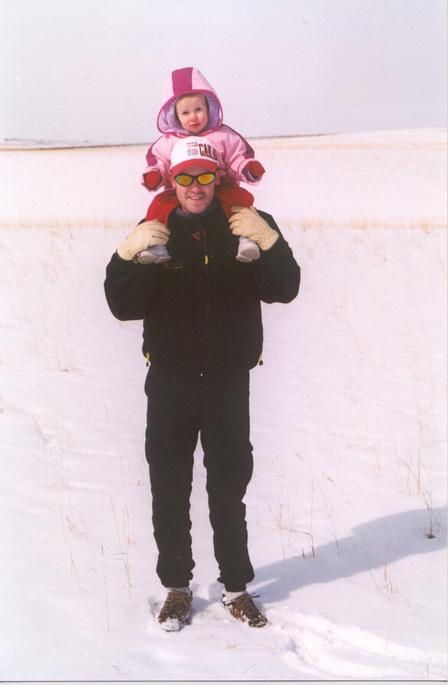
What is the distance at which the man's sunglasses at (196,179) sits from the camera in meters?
3.07

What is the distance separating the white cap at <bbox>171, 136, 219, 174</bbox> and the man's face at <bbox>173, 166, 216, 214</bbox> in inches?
1.0

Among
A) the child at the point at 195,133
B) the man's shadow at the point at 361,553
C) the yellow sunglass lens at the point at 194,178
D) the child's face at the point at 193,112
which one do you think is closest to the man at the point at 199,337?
the yellow sunglass lens at the point at 194,178

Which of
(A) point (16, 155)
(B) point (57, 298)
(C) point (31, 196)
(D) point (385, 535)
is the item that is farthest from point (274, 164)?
(D) point (385, 535)

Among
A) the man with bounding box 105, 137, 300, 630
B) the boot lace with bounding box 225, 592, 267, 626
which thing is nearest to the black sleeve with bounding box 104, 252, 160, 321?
the man with bounding box 105, 137, 300, 630

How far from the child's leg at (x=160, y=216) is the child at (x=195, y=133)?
0.19 feet

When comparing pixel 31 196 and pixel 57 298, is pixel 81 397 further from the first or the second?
pixel 31 196

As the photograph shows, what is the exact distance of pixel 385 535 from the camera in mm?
4254

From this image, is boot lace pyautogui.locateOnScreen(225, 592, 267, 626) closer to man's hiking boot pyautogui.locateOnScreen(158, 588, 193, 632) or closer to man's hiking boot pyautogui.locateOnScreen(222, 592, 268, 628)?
man's hiking boot pyautogui.locateOnScreen(222, 592, 268, 628)

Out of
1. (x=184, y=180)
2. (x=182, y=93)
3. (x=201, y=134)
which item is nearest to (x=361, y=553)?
(x=184, y=180)

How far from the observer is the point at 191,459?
3.37m

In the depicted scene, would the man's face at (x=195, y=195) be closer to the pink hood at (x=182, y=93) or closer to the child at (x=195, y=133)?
the child at (x=195, y=133)

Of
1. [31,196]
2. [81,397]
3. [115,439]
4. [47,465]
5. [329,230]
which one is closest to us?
[47,465]

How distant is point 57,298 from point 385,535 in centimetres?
732

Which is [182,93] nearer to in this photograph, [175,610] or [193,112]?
[193,112]
